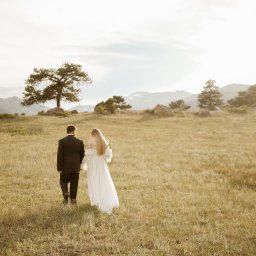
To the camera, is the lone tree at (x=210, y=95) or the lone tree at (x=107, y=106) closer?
the lone tree at (x=107, y=106)

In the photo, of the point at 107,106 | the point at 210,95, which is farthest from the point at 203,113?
the point at 210,95

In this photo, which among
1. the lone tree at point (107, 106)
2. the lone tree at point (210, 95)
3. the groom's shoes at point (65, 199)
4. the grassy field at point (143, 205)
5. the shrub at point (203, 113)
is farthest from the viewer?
the lone tree at point (210, 95)

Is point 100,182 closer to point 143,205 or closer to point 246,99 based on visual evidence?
point 143,205

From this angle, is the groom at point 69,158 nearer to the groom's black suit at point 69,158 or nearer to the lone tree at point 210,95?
the groom's black suit at point 69,158

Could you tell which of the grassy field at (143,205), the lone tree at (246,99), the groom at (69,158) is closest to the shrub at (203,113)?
the grassy field at (143,205)

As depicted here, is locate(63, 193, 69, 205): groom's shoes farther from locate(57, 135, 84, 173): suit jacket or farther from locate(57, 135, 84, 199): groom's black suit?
Result: locate(57, 135, 84, 173): suit jacket

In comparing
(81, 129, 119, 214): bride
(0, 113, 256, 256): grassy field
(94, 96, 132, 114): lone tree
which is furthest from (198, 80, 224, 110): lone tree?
(81, 129, 119, 214): bride

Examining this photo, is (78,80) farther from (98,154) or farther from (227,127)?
(98,154)

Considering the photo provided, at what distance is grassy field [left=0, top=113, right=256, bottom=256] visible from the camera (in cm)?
866

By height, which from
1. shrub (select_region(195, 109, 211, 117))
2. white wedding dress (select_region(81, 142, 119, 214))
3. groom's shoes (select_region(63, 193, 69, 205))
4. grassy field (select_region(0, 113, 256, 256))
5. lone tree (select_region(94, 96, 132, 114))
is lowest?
grassy field (select_region(0, 113, 256, 256))

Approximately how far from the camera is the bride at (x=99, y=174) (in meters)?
11.7

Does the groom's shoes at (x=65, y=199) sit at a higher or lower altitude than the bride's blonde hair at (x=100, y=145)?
lower

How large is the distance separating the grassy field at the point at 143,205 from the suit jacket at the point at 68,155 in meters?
1.21

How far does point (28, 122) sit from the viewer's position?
4428 centimetres
